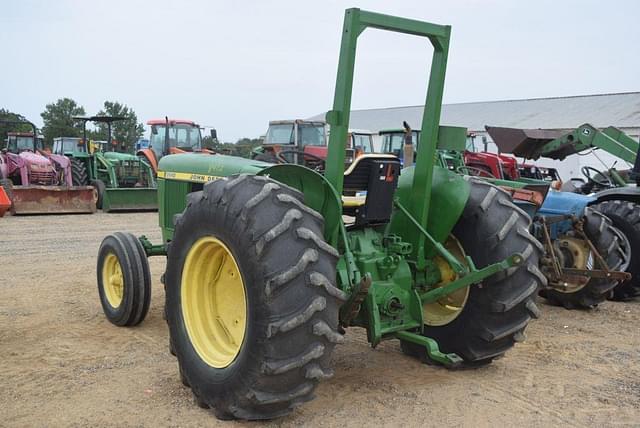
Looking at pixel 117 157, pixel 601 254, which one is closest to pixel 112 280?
pixel 601 254

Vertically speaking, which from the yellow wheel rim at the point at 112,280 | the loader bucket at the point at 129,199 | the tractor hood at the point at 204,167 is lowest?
the loader bucket at the point at 129,199

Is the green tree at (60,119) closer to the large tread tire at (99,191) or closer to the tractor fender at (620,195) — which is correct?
the large tread tire at (99,191)

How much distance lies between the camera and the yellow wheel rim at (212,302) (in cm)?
378

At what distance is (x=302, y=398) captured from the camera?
3336 mm

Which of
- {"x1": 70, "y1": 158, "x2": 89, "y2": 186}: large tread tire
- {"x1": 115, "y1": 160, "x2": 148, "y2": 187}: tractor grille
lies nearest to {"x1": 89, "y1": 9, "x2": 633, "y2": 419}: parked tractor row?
{"x1": 70, "y1": 158, "x2": 89, "y2": 186}: large tread tire

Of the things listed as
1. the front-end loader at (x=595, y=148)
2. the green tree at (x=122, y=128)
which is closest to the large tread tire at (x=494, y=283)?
the front-end loader at (x=595, y=148)

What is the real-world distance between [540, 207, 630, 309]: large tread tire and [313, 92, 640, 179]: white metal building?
2220 cm

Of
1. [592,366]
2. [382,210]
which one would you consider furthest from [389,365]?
[592,366]

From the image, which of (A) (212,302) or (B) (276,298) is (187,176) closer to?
(A) (212,302)

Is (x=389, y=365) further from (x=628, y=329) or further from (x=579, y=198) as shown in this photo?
(x=579, y=198)

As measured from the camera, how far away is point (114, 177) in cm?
1692

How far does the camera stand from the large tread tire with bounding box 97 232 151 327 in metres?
5.34

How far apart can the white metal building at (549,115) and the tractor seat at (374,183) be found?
25.0 m

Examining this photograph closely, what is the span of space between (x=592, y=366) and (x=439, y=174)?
6.10ft
